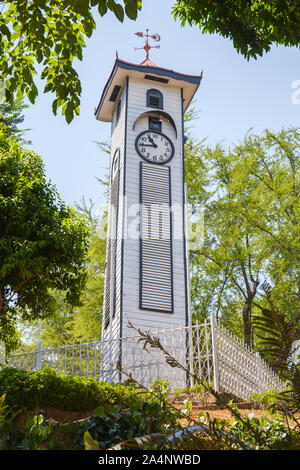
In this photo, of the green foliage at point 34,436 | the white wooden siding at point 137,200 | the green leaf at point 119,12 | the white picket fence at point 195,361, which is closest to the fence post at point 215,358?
the white picket fence at point 195,361

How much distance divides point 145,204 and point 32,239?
682 centimetres

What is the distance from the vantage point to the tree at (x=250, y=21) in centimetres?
759

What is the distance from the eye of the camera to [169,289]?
15.7 metres

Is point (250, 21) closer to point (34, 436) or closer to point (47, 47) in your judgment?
point (47, 47)

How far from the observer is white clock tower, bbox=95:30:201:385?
50.1ft

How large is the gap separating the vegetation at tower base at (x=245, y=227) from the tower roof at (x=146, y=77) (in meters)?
2.94

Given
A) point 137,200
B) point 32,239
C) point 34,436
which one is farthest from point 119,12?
point 137,200

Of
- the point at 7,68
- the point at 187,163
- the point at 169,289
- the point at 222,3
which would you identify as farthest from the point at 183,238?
the point at 7,68

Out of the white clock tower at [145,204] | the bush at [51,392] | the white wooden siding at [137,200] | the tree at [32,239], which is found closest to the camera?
the bush at [51,392]

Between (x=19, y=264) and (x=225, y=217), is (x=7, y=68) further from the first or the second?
(x=225, y=217)

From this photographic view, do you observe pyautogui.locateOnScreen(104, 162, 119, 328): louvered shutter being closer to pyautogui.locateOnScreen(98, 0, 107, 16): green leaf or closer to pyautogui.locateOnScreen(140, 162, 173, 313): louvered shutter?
pyautogui.locateOnScreen(140, 162, 173, 313): louvered shutter

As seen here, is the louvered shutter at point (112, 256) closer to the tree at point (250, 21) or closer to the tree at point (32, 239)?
the tree at point (32, 239)

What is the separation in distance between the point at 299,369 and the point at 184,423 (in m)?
4.98

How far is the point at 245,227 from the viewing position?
21172mm
